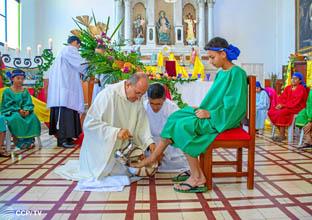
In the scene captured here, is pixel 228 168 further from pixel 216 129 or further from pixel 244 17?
pixel 244 17

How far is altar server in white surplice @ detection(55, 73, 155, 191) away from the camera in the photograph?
2.64 m

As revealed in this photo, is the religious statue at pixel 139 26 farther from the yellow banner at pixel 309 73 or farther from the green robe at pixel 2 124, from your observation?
the green robe at pixel 2 124

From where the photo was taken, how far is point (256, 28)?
39.8 ft

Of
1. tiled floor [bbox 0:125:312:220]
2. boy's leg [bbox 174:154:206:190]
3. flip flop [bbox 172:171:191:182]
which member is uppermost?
boy's leg [bbox 174:154:206:190]

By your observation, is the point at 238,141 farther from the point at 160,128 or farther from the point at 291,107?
the point at 291,107

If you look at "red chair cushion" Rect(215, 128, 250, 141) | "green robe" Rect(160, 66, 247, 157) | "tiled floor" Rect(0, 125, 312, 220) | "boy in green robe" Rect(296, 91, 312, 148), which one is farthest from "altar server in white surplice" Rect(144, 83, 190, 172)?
"boy in green robe" Rect(296, 91, 312, 148)

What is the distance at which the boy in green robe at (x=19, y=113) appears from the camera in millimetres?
4301

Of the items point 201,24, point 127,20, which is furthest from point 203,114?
point 201,24

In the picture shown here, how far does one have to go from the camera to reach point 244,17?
12.0 m

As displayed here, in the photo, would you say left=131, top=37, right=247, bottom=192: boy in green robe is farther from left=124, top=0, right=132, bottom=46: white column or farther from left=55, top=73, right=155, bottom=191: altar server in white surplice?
left=124, top=0, right=132, bottom=46: white column

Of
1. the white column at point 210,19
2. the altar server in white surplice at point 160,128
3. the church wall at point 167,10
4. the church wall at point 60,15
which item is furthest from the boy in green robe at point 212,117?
the church wall at point 60,15

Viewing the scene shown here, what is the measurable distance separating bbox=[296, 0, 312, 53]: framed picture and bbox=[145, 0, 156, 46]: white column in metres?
5.38

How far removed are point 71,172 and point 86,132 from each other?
0.58 meters

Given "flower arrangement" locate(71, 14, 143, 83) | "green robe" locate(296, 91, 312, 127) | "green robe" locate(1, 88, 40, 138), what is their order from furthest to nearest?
1. "green robe" locate(296, 91, 312, 127)
2. "green robe" locate(1, 88, 40, 138)
3. "flower arrangement" locate(71, 14, 143, 83)
